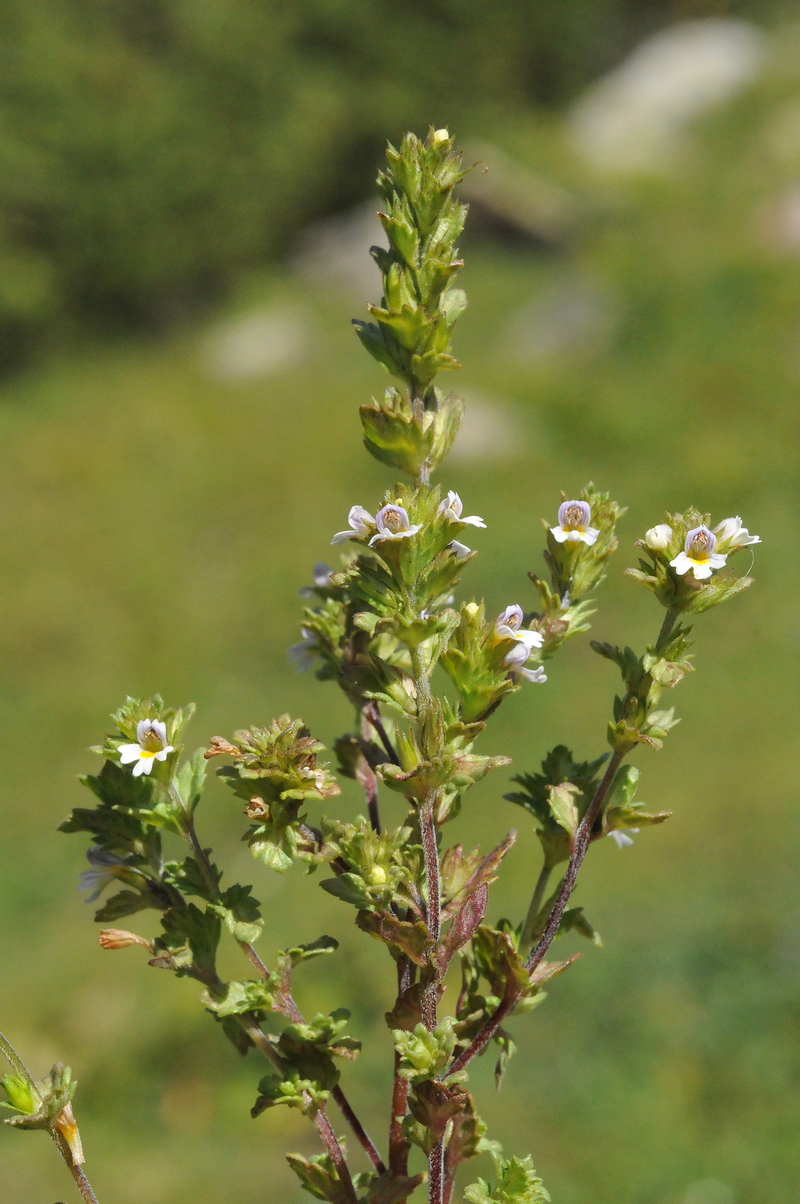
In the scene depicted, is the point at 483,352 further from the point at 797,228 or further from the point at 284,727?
the point at 284,727

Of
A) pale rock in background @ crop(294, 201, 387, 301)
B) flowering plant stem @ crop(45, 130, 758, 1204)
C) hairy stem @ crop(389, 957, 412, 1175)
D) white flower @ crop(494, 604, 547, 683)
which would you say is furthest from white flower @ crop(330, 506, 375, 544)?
pale rock in background @ crop(294, 201, 387, 301)

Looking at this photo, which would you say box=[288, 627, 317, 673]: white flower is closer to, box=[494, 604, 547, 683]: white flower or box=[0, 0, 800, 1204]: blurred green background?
box=[494, 604, 547, 683]: white flower

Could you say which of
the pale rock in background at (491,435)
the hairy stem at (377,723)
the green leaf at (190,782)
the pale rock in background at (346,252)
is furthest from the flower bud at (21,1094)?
the pale rock in background at (346,252)

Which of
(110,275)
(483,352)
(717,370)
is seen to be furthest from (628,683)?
(110,275)

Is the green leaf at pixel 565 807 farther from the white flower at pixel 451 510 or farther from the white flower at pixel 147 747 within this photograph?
the white flower at pixel 147 747

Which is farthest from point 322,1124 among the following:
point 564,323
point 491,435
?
point 564,323
